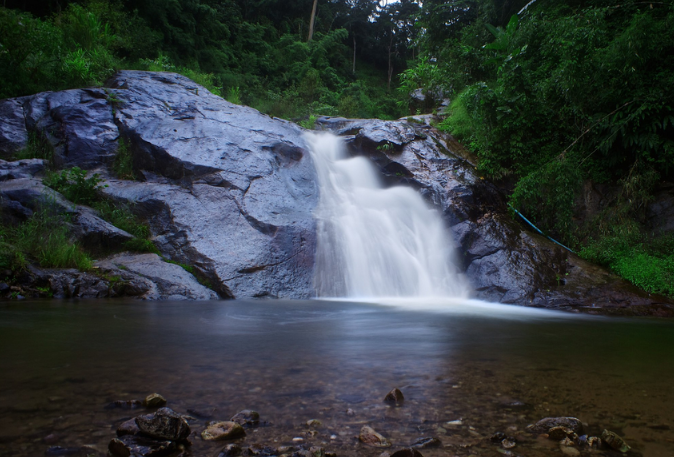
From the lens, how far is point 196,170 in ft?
29.2

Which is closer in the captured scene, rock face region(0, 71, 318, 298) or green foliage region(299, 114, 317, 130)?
rock face region(0, 71, 318, 298)

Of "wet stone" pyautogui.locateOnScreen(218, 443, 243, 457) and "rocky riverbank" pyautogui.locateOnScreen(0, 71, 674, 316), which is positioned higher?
"rocky riverbank" pyautogui.locateOnScreen(0, 71, 674, 316)

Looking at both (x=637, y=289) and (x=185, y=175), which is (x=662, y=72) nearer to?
(x=637, y=289)

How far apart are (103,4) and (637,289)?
54.7ft

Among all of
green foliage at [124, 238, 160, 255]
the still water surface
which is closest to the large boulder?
green foliage at [124, 238, 160, 255]

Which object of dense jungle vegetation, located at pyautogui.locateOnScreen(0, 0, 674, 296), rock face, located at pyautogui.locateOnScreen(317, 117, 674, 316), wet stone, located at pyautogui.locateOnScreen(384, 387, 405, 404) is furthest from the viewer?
dense jungle vegetation, located at pyautogui.locateOnScreen(0, 0, 674, 296)

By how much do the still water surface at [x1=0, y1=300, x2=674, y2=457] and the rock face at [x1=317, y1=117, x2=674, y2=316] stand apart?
2551mm

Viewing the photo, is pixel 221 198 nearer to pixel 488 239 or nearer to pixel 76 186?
pixel 76 186

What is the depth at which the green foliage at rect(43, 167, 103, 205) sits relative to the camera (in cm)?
809

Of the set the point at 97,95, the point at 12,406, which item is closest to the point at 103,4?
the point at 97,95

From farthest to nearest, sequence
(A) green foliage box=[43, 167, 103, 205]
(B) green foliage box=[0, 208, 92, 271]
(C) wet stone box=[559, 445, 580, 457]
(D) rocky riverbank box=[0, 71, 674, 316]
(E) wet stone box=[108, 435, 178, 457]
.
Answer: (A) green foliage box=[43, 167, 103, 205], (D) rocky riverbank box=[0, 71, 674, 316], (B) green foliage box=[0, 208, 92, 271], (C) wet stone box=[559, 445, 580, 457], (E) wet stone box=[108, 435, 178, 457]

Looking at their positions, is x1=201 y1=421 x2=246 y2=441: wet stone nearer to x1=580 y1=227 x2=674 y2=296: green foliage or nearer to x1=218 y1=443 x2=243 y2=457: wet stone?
x1=218 y1=443 x2=243 y2=457: wet stone

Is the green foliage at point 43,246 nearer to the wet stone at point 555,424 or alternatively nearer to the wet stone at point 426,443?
the wet stone at point 426,443

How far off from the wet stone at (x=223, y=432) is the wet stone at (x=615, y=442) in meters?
1.41
